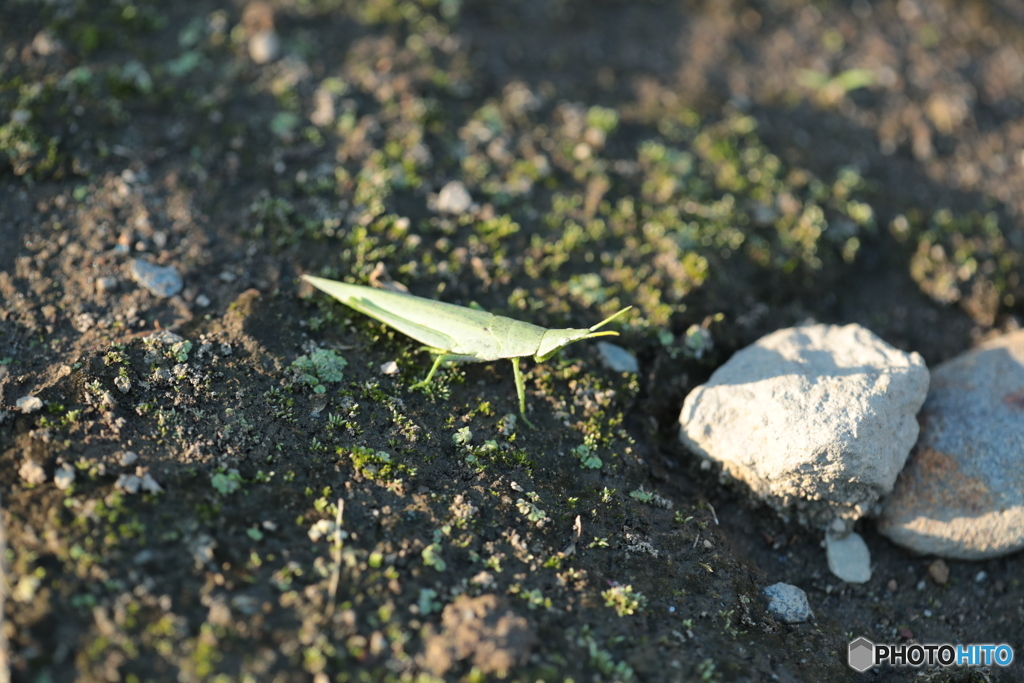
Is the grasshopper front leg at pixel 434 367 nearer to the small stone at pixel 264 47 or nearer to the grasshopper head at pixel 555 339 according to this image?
the grasshopper head at pixel 555 339

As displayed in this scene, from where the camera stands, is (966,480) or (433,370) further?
(966,480)

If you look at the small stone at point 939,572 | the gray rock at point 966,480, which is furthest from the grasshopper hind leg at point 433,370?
the small stone at point 939,572

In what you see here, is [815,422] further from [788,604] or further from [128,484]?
[128,484]

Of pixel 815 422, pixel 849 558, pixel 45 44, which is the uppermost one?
pixel 45 44

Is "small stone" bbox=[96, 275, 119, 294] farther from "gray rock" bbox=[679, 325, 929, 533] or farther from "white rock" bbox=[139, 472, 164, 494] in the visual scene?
"gray rock" bbox=[679, 325, 929, 533]

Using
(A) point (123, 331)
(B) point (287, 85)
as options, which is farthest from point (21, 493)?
(B) point (287, 85)

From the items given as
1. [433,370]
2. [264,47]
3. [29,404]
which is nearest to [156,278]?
[29,404]

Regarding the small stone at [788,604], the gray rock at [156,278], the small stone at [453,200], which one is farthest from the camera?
the small stone at [453,200]
